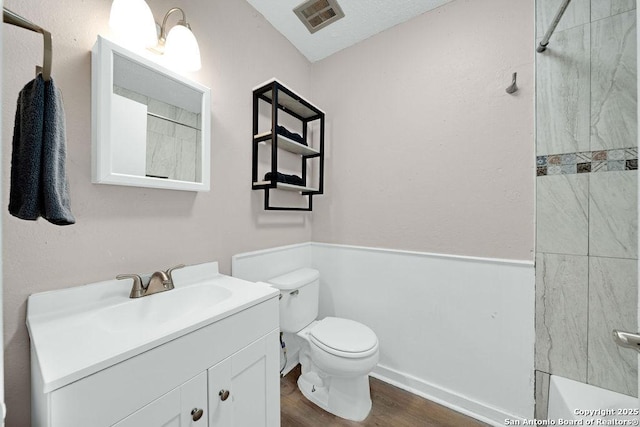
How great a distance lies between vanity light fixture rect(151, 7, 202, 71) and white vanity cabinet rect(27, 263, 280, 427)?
977 millimetres

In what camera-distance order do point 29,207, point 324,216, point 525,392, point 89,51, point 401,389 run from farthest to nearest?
point 324,216 < point 401,389 < point 525,392 < point 89,51 < point 29,207

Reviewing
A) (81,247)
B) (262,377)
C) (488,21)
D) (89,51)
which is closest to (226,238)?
(81,247)

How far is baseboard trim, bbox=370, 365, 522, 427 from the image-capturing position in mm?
1378

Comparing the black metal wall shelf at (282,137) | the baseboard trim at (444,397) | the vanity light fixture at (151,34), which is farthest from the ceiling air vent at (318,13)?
the baseboard trim at (444,397)

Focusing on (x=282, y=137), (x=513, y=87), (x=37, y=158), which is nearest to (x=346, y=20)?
(x=282, y=137)

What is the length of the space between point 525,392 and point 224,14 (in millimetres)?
2542

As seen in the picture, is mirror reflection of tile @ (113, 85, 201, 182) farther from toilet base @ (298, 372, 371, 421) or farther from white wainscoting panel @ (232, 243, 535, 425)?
toilet base @ (298, 372, 371, 421)

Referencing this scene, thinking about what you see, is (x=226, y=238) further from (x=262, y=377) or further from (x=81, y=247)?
(x=262, y=377)

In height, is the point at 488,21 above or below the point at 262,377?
above

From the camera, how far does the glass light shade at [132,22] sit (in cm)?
96

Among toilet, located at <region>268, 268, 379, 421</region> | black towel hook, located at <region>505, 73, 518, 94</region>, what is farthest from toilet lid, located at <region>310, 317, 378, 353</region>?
black towel hook, located at <region>505, 73, 518, 94</region>

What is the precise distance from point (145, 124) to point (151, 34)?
0.35 meters

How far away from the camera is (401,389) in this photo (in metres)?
→ 1.64

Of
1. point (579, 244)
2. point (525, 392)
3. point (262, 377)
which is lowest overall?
point (525, 392)
